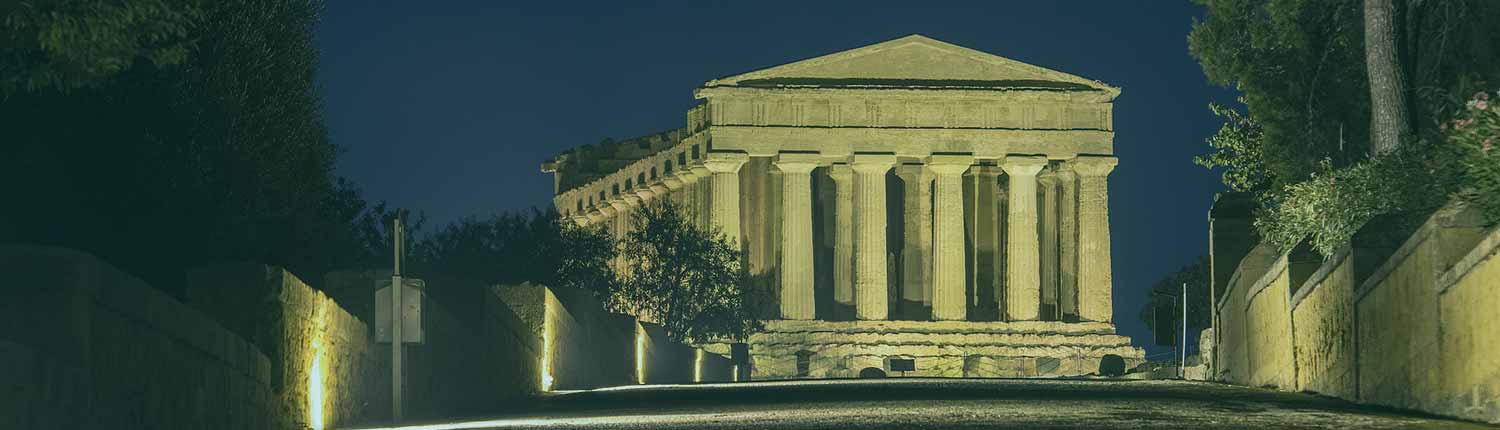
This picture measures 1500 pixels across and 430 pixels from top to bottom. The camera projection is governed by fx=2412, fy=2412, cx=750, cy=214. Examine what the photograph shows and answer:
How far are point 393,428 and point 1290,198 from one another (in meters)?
12.0

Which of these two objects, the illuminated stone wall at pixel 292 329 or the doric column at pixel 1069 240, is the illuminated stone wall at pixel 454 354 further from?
the doric column at pixel 1069 240

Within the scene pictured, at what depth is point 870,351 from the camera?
331 ft

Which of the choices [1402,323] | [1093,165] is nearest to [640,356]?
[1402,323]

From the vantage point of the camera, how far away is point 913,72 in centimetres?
10262

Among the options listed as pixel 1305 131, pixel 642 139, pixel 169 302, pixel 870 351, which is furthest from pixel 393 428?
pixel 642 139

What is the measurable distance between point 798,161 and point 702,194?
196 inches

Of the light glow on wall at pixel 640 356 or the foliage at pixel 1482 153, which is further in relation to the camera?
the light glow on wall at pixel 640 356

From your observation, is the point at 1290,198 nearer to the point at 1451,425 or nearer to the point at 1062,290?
the point at 1451,425

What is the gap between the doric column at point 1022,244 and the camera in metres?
103

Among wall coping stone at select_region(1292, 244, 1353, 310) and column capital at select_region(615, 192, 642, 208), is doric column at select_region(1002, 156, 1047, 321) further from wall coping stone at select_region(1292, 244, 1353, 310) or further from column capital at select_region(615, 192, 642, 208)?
wall coping stone at select_region(1292, 244, 1353, 310)

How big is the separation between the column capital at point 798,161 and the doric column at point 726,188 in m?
1.50

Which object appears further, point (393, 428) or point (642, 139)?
point (642, 139)

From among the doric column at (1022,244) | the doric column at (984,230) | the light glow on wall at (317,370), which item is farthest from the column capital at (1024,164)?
the light glow on wall at (317,370)

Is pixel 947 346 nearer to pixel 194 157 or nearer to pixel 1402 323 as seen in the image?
pixel 194 157
